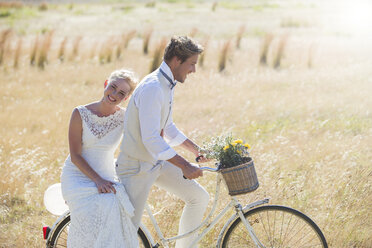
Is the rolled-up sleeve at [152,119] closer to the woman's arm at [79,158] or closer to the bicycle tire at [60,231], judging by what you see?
the woman's arm at [79,158]

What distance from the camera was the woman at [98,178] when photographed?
3.10 metres

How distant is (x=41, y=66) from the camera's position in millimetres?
12539

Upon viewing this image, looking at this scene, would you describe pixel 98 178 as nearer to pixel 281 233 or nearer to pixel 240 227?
pixel 240 227

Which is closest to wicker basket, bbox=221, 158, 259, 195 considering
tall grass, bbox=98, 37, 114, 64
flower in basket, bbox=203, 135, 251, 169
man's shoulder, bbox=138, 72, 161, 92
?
flower in basket, bbox=203, 135, 251, 169

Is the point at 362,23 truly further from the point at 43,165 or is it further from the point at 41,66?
the point at 43,165

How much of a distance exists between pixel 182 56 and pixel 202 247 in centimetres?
175

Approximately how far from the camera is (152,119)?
2965mm

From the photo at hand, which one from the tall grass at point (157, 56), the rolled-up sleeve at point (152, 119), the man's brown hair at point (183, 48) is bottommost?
the tall grass at point (157, 56)

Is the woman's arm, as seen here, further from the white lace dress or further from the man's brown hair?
the man's brown hair

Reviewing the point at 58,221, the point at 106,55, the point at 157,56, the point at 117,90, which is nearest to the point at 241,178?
the point at 117,90

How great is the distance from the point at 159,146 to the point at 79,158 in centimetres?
59

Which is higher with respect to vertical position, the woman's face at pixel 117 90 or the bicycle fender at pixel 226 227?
the woman's face at pixel 117 90

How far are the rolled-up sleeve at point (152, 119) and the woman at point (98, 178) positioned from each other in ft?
1.12

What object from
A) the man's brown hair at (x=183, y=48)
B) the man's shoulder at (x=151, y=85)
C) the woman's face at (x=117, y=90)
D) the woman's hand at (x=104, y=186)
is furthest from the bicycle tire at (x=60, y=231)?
the man's brown hair at (x=183, y=48)
